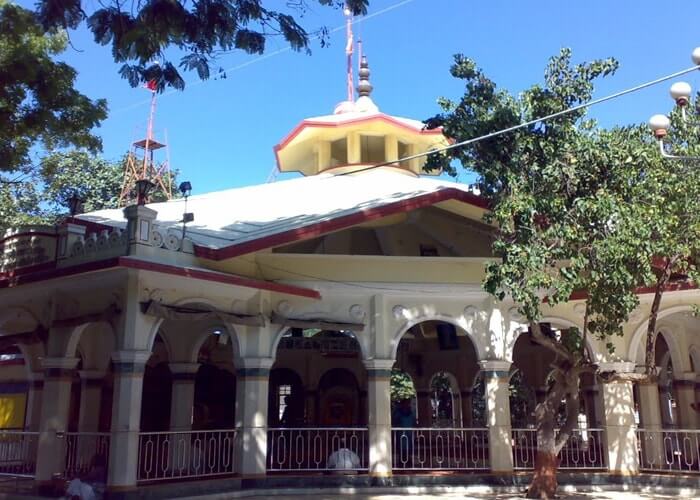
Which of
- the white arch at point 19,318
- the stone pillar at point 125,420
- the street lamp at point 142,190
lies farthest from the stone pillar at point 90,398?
the street lamp at point 142,190

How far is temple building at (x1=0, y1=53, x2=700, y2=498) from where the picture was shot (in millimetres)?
10078

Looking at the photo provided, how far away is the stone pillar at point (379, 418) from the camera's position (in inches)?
456

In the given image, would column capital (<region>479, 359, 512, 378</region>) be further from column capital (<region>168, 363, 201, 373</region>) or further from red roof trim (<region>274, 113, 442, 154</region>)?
red roof trim (<region>274, 113, 442, 154</region>)

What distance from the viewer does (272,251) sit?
12180 mm

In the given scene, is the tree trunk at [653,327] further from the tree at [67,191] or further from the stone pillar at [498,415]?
the tree at [67,191]

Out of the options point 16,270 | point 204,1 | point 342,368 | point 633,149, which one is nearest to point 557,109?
point 633,149

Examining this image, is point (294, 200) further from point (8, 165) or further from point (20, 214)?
point (20, 214)

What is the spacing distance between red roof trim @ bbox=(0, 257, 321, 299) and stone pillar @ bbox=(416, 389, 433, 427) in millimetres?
8396

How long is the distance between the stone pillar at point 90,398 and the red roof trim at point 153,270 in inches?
123

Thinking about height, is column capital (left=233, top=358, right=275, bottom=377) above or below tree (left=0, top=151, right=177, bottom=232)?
below

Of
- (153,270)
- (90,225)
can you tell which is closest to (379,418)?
(153,270)

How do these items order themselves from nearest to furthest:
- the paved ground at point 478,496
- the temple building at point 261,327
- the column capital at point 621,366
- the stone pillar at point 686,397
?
the temple building at point 261,327 < the paved ground at point 478,496 < the column capital at point 621,366 < the stone pillar at point 686,397

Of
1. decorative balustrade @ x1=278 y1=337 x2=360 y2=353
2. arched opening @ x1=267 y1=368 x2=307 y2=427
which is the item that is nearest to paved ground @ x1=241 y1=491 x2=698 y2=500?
decorative balustrade @ x1=278 y1=337 x2=360 y2=353

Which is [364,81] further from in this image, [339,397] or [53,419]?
[53,419]
